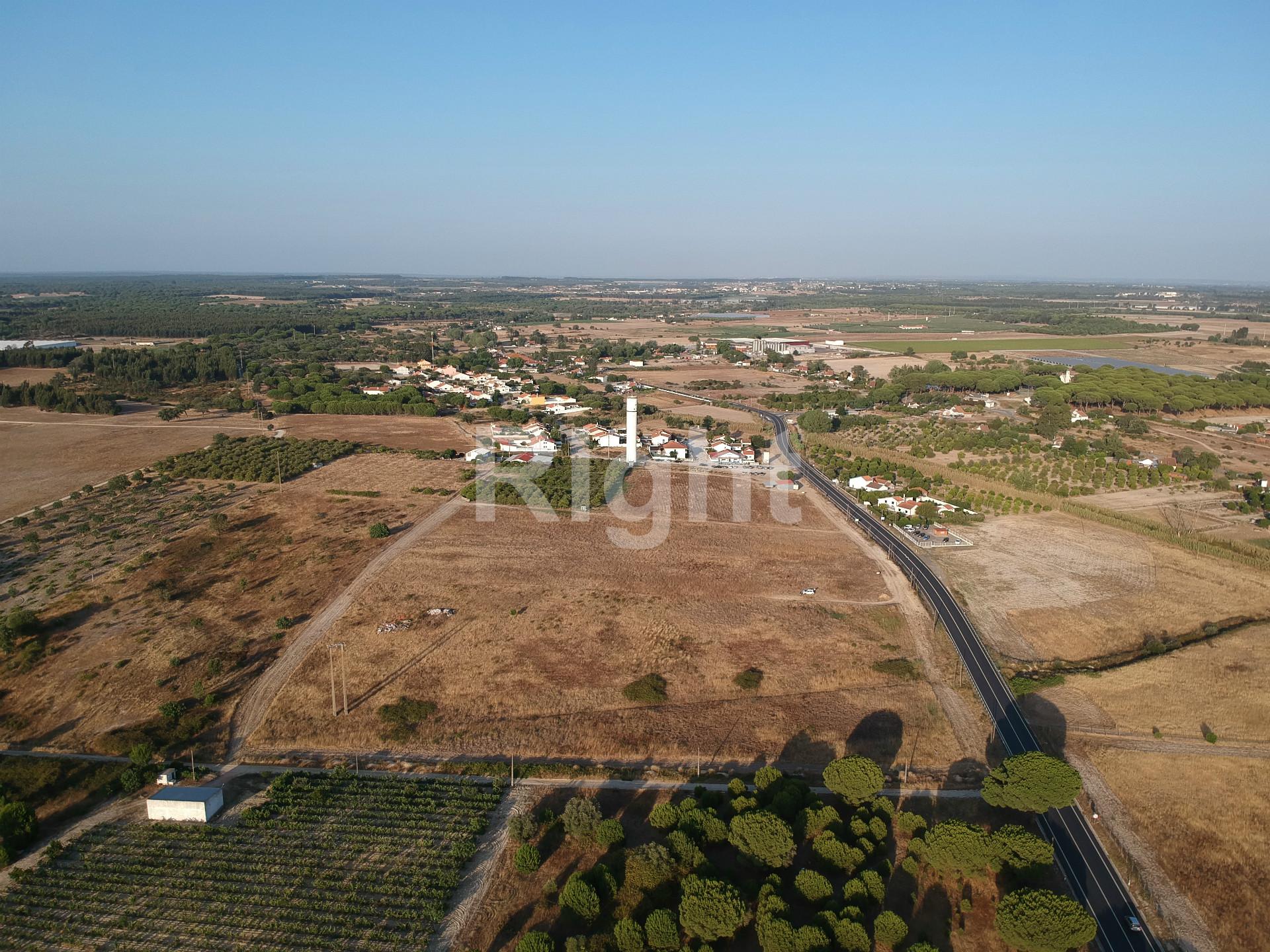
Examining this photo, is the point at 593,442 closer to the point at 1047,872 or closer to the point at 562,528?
the point at 562,528

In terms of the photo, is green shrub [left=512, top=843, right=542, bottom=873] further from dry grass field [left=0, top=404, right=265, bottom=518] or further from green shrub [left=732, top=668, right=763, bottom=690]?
dry grass field [left=0, top=404, right=265, bottom=518]

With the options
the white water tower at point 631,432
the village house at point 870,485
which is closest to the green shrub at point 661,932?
the village house at point 870,485

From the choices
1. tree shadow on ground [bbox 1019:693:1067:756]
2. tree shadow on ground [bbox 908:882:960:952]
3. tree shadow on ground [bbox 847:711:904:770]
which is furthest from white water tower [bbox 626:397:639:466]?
tree shadow on ground [bbox 908:882:960:952]

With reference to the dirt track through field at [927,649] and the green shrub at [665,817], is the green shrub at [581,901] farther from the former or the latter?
the dirt track through field at [927,649]

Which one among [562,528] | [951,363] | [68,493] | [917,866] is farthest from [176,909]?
[951,363]

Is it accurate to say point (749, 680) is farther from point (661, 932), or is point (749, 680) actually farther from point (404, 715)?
point (661, 932)

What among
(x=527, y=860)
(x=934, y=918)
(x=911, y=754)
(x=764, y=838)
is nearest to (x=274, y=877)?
(x=527, y=860)

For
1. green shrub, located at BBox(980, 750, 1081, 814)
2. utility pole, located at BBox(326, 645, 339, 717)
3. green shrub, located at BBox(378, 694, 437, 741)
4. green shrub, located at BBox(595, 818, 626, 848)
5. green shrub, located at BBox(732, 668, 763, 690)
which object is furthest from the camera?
green shrub, located at BBox(732, 668, 763, 690)
